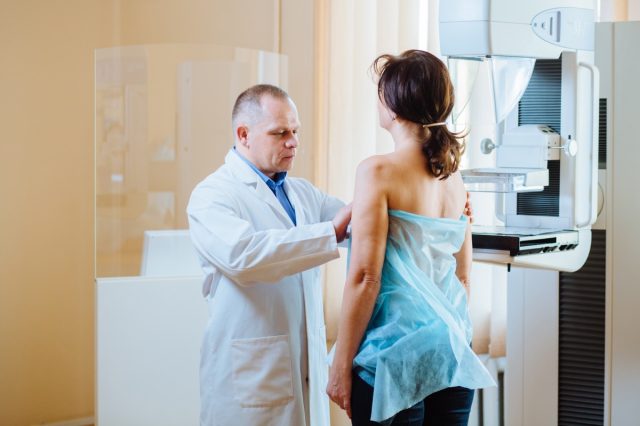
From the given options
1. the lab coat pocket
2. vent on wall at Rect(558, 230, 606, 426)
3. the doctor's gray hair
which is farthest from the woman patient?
vent on wall at Rect(558, 230, 606, 426)

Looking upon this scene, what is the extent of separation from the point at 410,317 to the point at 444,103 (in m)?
0.41

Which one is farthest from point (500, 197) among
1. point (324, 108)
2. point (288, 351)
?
point (324, 108)

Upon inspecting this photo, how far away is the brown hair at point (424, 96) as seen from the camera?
1.54 metres

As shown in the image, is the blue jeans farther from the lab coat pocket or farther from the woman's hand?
the lab coat pocket

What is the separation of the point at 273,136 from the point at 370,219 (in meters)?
0.49

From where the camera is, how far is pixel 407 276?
155 centimetres

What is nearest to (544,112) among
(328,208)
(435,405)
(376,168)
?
(328,208)

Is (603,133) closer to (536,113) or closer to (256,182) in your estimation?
(536,113)

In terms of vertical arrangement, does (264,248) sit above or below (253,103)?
below

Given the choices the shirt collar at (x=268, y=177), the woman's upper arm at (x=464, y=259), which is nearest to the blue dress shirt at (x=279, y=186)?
the shirt collar at (x=268, y=177)

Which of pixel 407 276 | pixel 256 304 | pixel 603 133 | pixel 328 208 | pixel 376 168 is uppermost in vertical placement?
pixel 603 133

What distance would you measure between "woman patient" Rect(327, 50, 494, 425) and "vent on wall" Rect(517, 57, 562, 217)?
0.72 meters

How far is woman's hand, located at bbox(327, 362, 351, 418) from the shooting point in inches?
61.6

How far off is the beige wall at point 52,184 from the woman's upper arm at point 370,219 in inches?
55.3
